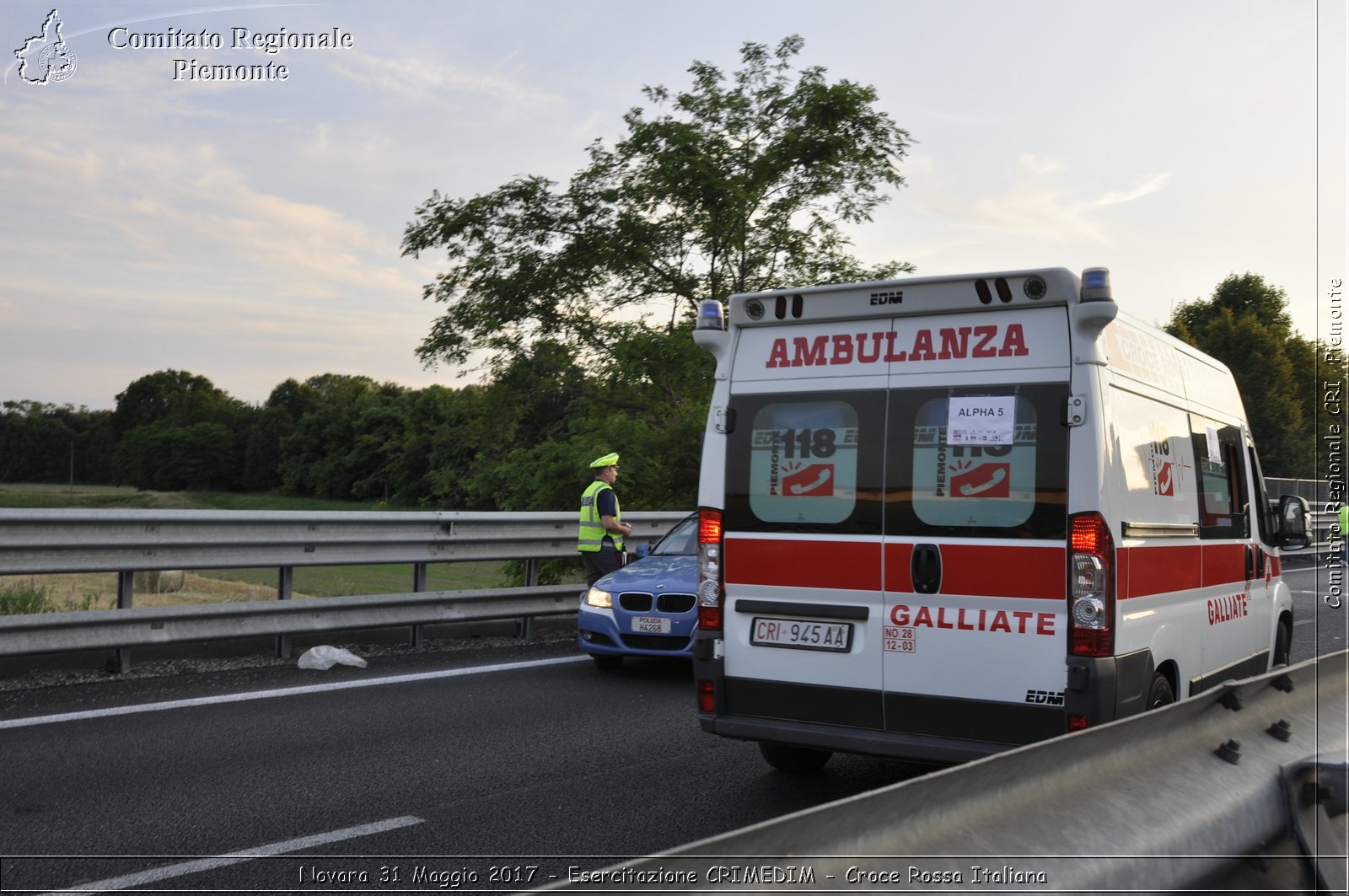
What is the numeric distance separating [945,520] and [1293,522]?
3628 millimetres

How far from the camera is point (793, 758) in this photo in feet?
20.3

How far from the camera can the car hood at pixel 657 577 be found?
9.54 meters

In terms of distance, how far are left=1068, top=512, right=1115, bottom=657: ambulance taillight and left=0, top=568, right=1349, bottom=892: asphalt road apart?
5.47 ft

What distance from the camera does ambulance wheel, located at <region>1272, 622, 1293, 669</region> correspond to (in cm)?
780

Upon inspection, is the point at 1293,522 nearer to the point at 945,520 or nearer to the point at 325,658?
the point at 945,520

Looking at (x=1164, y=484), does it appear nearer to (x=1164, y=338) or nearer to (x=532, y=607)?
(x=1164, y=338)

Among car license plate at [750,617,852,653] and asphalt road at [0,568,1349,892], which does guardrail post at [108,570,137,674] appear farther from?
car license plate at [750,617,852,653]

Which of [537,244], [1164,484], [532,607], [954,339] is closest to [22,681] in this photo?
[532,607]

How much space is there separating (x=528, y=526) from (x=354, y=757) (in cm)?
559

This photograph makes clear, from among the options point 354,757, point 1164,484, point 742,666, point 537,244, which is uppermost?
point 537,244

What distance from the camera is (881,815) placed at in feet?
7.02

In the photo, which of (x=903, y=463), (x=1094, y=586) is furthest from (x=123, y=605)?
(x=1094, y=586)

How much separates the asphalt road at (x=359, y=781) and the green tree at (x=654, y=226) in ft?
37.4

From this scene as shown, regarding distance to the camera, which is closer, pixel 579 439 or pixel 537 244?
pixel 579 439
